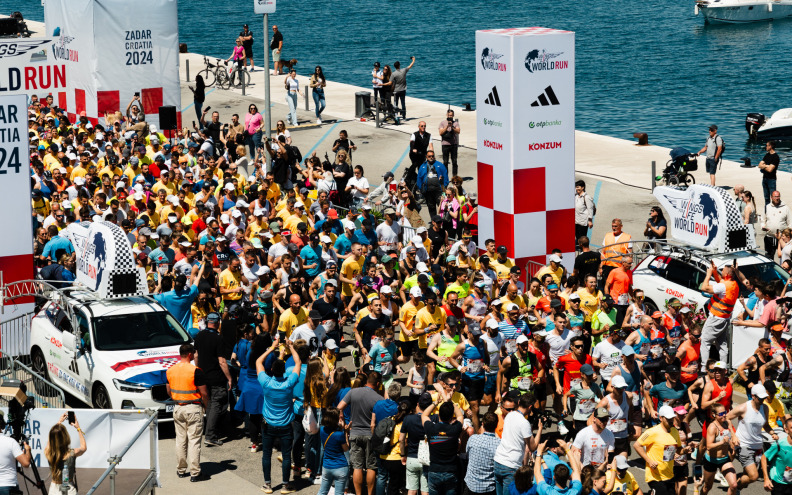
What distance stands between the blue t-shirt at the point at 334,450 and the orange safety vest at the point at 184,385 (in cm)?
220

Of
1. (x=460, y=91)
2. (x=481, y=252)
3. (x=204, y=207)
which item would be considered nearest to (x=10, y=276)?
(x=204, y=207)

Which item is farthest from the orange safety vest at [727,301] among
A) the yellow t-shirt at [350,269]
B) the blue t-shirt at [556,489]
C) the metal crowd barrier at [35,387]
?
the metal crowd barrier at [35,387]

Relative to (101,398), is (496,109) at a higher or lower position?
higher

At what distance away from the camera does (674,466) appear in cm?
1347

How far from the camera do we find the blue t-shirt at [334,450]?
13.2 meters

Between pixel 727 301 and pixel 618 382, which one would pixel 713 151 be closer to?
pixel 727 301

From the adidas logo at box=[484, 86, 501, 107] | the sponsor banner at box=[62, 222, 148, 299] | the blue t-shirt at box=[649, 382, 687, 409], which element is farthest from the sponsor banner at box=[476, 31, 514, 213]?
the sponsor banner at box=[62, 222, 148, 299]

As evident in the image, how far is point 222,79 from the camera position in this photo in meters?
46.6

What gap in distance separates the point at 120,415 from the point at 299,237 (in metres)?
7.64

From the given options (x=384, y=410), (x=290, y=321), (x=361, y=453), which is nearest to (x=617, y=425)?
(x=384, y=410)

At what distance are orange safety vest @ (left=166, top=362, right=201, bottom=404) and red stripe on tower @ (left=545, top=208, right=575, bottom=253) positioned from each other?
8.07 metres

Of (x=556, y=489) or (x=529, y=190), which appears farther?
(x=529, y=190)

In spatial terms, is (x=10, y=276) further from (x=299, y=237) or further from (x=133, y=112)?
(x=133, y=112)

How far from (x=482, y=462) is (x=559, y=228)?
330 inches
